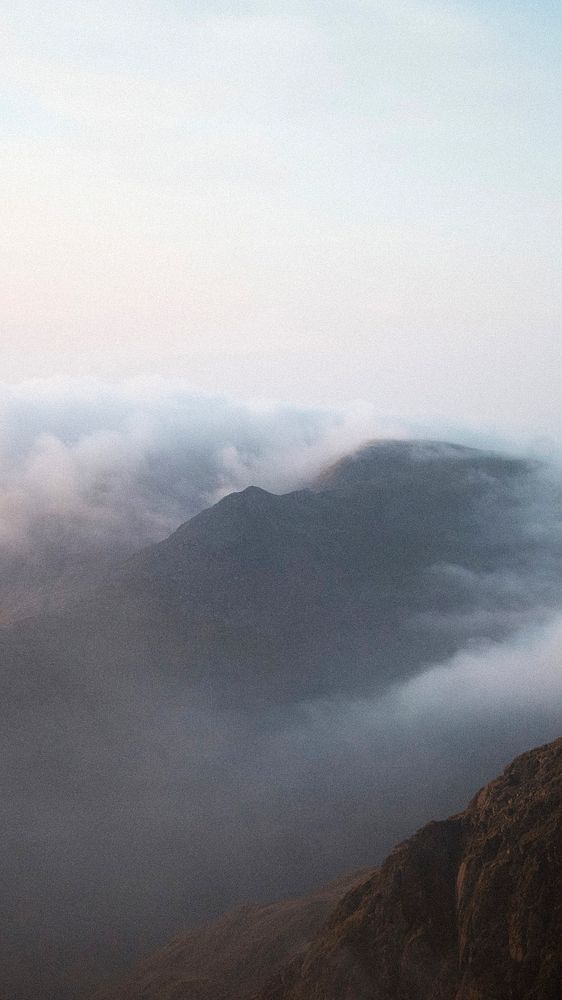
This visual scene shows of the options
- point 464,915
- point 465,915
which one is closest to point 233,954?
point 464,915

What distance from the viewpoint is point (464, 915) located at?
63562 mm

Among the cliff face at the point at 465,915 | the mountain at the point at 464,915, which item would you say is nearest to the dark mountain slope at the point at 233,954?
the mountain at the point at 464,915

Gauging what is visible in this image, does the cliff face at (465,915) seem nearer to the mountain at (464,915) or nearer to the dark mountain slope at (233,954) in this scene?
the mountain at (464,915)

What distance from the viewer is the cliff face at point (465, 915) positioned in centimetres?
5800

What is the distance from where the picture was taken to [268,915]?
4412 inches

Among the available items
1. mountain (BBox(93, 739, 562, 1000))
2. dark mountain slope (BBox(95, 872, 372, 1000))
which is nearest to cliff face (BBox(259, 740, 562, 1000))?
mountain (BBox(93, 739, 562, 1000))

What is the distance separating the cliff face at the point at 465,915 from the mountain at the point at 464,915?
3.2 inches

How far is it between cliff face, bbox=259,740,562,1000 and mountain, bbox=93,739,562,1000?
8 cm

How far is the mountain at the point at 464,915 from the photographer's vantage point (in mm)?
58000

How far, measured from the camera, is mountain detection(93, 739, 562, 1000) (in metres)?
58.0

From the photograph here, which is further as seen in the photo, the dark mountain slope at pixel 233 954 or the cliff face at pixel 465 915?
the dark mountain slope at pixel 233 954

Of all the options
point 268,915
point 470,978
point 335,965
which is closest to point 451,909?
point 470,978

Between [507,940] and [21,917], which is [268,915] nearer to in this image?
[21,917]

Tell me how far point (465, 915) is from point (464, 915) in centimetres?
15
